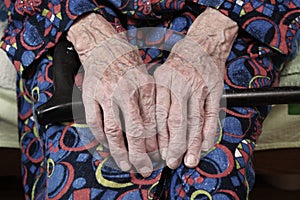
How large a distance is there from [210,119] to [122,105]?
5.6 inches

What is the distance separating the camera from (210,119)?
0.93m

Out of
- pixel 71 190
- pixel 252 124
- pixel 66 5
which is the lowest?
pixel 71 190

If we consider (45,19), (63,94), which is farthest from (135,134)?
(45,19)

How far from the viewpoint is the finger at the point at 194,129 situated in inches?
35.8

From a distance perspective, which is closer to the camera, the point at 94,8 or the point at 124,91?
the point at 124,91

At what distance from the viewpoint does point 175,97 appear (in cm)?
91

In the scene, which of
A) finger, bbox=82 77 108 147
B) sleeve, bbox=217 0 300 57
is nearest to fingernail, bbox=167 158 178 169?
finger, bbox=82 77 108 147

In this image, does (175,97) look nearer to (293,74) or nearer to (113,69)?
(113,69)

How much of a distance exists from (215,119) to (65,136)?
249mm

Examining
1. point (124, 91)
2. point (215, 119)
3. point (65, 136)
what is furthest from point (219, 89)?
point (65, 136)

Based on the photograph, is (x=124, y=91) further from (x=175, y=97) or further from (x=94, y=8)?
(x=94, y=8)

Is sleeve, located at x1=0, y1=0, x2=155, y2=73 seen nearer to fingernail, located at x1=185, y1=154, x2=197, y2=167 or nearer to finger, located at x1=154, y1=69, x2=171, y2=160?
finger, located at x1=154, y1=69, x2=171, y2=160

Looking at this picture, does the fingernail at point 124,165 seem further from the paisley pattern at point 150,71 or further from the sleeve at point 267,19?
the sleeve at point 267,19

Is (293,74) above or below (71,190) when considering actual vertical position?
above
